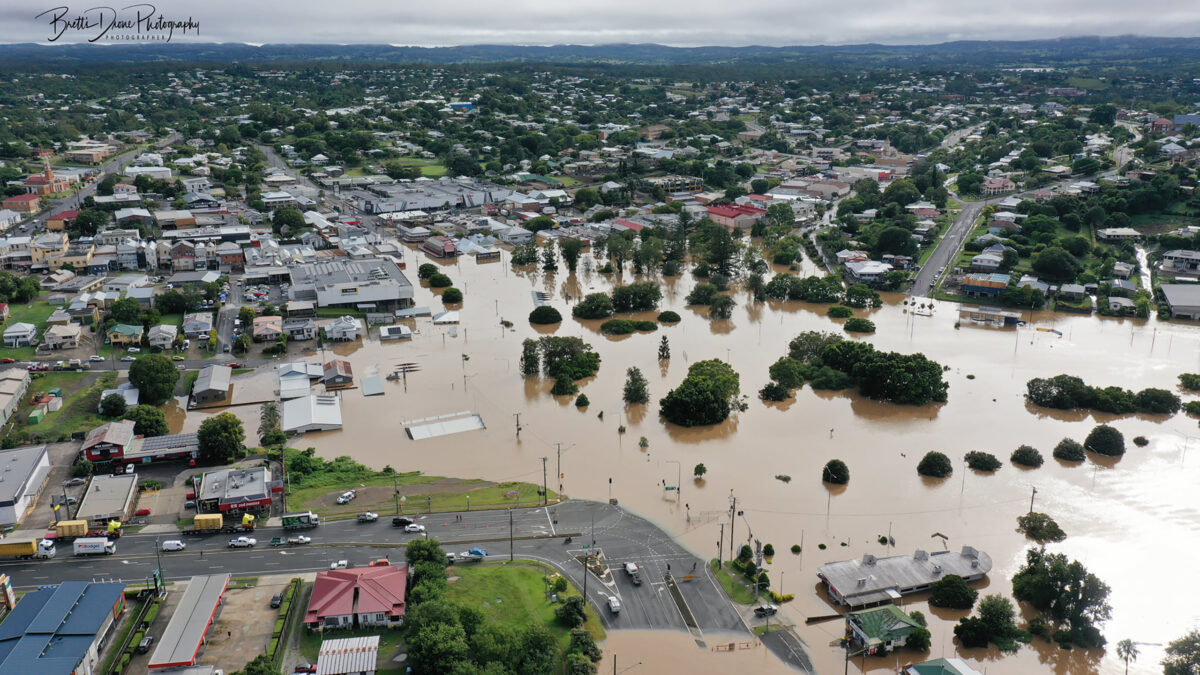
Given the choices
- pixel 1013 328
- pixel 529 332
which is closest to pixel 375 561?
pixel 529 332

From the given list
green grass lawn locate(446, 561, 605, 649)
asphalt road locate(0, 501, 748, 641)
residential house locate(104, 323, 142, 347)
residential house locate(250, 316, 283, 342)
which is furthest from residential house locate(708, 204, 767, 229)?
green grass lawn locate(446, 561, 605, 649)

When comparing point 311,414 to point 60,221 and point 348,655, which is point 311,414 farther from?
point 60,221

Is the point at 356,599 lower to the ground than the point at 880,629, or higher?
higher

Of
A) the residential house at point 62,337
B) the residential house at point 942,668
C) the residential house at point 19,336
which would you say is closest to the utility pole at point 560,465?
the residential house at point 942,668

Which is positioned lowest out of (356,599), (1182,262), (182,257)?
(356,599)

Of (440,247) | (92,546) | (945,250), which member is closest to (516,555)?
(92,546)

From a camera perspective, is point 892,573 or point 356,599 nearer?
point 356,599

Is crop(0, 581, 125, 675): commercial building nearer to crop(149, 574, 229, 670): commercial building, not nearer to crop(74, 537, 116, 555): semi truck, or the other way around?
crop(149, 574, 229, 670): commercial building
